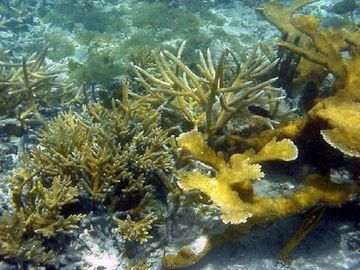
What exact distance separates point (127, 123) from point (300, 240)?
1.87 meters

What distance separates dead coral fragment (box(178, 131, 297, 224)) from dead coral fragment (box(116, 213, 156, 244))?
58 cm

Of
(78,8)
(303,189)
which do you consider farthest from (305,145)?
(78,8)

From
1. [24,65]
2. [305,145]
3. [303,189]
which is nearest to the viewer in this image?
[303,189]

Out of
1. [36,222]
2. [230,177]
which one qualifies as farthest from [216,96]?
[36,222]

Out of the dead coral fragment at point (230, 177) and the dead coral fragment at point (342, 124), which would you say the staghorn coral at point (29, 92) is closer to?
the dead coral fragment at point (230, 177)

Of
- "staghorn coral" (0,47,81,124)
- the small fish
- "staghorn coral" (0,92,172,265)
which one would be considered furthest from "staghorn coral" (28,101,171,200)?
"staghorn coral" (0,47,81,124)

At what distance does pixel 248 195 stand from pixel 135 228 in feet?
3.21

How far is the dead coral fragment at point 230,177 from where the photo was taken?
8.70 ft

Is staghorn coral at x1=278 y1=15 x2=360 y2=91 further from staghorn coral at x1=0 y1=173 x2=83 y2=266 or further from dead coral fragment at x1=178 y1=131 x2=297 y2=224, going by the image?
staghorn coral at x1=0 y1=173 x2=83 y2=266

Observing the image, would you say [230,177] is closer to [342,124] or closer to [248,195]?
[248,195]

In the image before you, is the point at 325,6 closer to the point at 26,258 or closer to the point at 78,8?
the point at 78,8

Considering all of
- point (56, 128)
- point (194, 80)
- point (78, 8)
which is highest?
point (194, 80)

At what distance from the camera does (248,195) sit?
2836 mm

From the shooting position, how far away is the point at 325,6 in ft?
34.7
